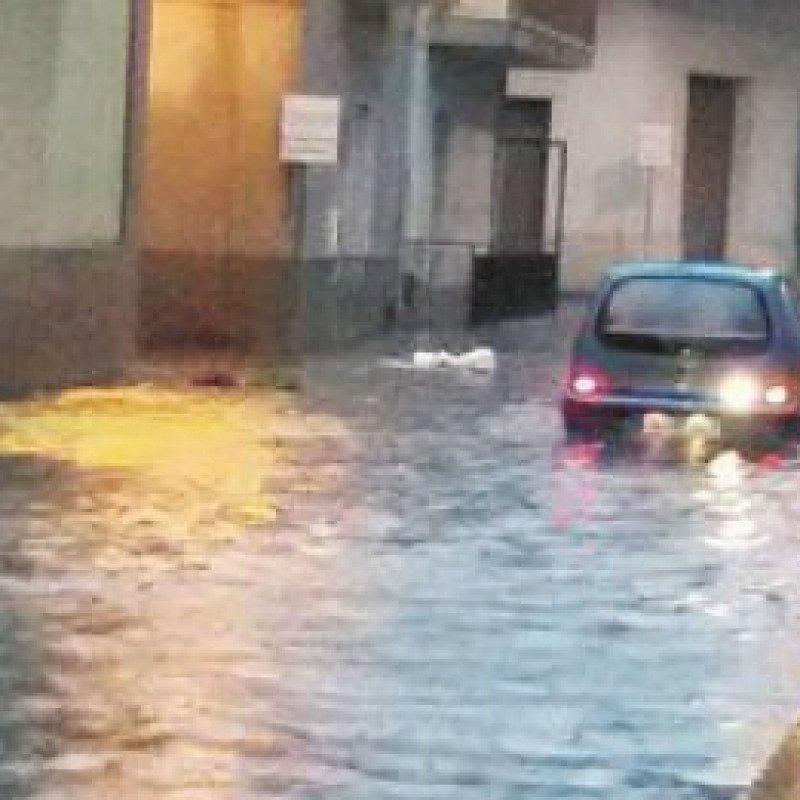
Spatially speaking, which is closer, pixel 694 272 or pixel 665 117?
pixel 694 272

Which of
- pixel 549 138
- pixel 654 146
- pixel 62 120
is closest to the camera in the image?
pixel 62 120

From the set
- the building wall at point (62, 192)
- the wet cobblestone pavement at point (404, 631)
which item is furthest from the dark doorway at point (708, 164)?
the wet cobblestone pavement at point (404, 631)

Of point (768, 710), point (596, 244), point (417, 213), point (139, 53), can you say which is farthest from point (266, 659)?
point (596, 244)

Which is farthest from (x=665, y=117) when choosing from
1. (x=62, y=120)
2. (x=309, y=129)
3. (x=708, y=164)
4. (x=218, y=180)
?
(x=62, y=120)

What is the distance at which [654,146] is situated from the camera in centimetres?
4659

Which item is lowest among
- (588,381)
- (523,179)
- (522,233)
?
(522,233)

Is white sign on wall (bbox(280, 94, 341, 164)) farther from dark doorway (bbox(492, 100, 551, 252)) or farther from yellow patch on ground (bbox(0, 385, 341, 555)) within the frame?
dark doorway (bbox(492, 100, 551, 252))

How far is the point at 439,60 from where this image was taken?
40375mm

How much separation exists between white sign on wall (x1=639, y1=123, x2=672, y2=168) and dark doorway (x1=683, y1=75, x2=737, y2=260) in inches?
225

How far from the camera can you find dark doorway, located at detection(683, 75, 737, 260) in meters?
53.1

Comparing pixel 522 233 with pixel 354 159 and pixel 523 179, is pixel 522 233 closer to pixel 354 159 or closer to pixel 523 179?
pixel 523 179

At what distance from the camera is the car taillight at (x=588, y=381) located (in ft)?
69.0

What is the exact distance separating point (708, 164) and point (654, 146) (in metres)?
6.92

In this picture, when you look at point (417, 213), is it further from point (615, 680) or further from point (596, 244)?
point (615, 680)
